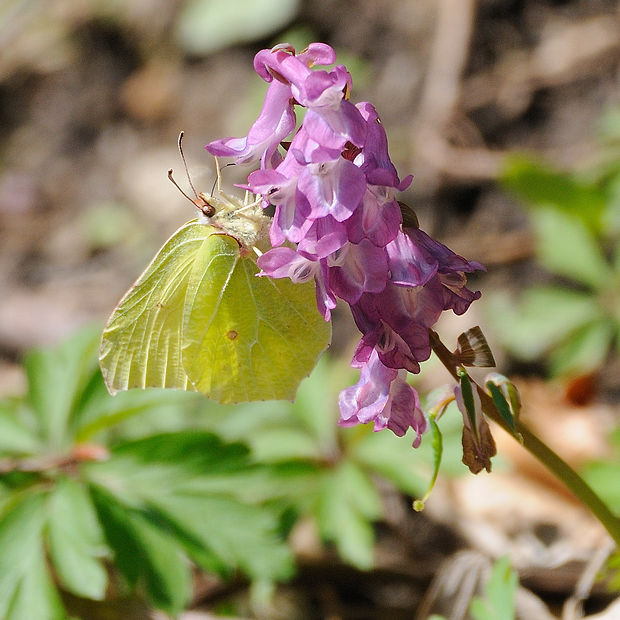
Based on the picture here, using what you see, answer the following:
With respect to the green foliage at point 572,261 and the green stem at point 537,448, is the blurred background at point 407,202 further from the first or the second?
the green stem at point 537,448

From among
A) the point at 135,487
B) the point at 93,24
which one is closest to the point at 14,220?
the point at 93,24

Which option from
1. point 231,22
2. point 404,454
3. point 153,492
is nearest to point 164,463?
point 153,492

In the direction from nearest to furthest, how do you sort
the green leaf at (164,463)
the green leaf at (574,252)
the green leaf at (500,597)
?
the green leaf at (500,597)
the green leaf at (164,463)
the green leaf at (574,252)

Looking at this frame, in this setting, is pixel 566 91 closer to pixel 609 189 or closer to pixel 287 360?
pixel 609 189

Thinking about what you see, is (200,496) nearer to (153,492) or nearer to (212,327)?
(153,492)

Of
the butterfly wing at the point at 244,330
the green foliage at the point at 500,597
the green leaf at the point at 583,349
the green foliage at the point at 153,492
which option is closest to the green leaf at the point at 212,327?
the butterfly wing at the point at 244,330

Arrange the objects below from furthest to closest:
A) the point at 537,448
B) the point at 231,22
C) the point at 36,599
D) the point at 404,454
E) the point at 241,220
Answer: the point at 231,22 < the point at 404,454 < the point at 36,599 < the point at 241,220 < the point at 537,448

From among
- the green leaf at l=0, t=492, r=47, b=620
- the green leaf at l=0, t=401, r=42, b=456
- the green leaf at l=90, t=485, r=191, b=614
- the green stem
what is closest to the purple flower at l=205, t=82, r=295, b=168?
the green stem
